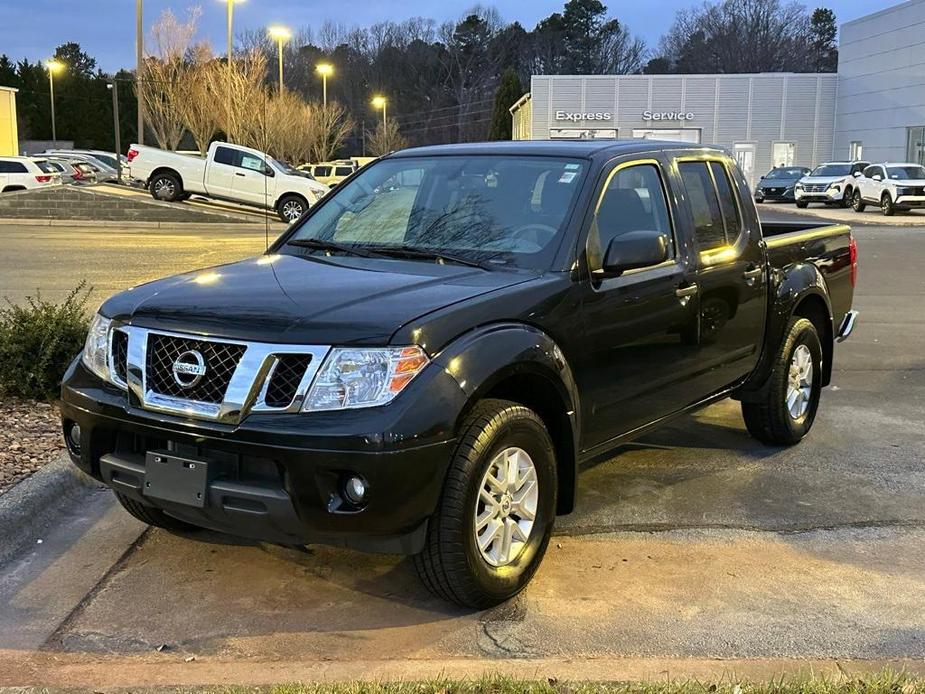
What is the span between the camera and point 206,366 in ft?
11.2

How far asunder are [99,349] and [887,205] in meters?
31.6

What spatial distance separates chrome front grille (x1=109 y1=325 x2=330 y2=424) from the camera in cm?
330

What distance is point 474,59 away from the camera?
113 metres

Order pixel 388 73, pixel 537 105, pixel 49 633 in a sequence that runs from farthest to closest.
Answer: pixel 388 73 < pixel 537 105 < pixel 49 633

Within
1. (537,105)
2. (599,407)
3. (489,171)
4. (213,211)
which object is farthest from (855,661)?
(537,105)

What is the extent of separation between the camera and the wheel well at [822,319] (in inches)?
240

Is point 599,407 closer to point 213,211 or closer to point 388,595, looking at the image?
point 388,595

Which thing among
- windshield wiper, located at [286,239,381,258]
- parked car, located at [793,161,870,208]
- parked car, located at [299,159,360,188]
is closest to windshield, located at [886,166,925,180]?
parked car, located at [793,161,870,208]

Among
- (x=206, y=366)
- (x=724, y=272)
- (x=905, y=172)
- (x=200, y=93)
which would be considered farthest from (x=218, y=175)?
(x=206, y=366)

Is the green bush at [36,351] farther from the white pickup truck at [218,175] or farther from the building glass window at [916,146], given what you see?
the building glass window at [916,146]

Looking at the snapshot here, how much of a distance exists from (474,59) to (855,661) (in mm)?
114988

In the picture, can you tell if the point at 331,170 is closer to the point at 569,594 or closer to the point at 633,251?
the point at 633,251

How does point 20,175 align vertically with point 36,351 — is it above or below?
above

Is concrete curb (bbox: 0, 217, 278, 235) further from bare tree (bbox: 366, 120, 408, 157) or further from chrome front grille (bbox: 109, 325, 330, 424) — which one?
bare tree (bbox: 366, 120, 408, 157)
